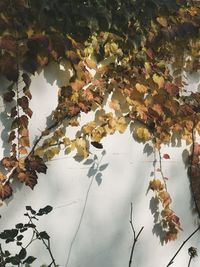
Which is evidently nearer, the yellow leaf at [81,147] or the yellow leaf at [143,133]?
the yellow leaf at [81,147]

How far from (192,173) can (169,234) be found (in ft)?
1.45

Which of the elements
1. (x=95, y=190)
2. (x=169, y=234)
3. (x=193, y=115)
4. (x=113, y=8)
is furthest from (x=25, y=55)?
(x=169, y=234)

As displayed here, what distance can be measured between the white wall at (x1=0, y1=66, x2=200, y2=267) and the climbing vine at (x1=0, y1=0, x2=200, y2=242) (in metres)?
0.07

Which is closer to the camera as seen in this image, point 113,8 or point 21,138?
point 21,138

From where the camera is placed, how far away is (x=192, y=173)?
319cm

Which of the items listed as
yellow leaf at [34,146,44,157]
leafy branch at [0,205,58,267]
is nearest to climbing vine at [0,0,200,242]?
yellow leaf at [34,146,44,157]

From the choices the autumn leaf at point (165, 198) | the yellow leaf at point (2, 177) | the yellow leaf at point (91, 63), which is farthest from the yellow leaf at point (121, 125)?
the yellow leaf at point (2, 177)

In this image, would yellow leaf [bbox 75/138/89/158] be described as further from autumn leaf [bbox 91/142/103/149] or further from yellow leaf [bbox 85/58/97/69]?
yellow leaf [bbox 85/58/97/69]

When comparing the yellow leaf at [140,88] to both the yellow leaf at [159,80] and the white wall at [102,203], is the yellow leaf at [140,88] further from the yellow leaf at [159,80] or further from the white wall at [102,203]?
the white wall at [102,203]

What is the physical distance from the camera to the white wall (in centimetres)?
255

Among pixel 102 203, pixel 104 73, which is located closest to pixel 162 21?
pixel 104 73

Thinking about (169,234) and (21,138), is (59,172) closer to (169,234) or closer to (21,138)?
(21,138)

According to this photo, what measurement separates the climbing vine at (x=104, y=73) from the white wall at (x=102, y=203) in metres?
0.07

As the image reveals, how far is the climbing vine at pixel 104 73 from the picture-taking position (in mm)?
2406
